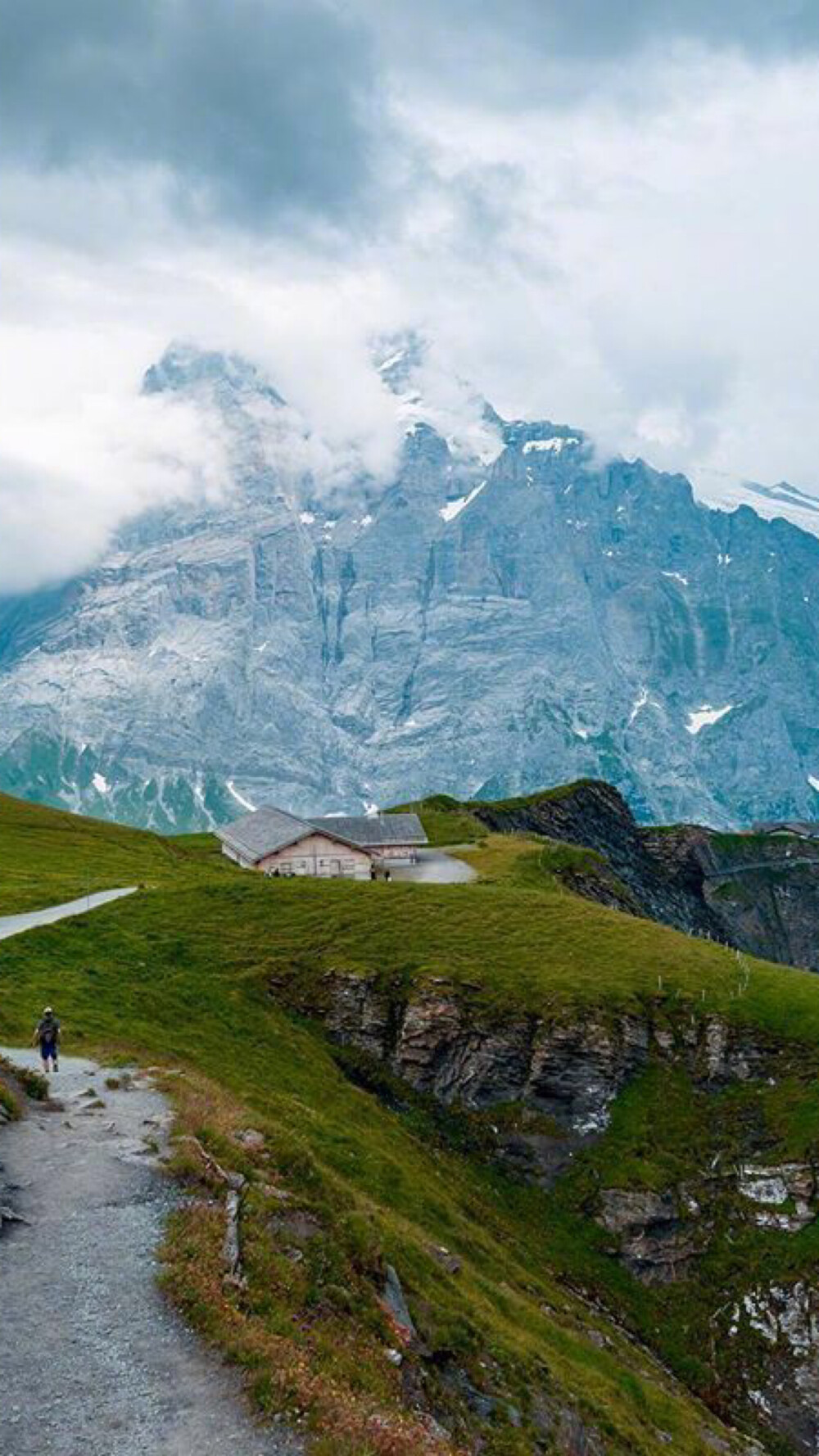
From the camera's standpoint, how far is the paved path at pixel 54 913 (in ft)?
211

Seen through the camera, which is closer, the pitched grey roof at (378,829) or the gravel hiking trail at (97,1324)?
the gravel hiking trail at (97,1324)

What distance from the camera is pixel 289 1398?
65.3 ft

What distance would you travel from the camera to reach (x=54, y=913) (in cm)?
7025

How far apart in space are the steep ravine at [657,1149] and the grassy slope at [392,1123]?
29cm

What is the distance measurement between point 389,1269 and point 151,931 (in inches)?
1618

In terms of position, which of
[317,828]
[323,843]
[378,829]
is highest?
[378,829]

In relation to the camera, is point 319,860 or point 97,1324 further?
point 319,860

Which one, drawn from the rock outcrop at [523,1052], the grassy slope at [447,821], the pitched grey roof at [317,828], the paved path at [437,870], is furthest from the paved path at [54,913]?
the grassy slope at [447,821]

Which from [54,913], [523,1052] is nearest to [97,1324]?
[523,1052]

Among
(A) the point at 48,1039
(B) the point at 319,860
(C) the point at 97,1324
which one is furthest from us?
(B) the point at 319,860

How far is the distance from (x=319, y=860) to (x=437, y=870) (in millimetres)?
13464

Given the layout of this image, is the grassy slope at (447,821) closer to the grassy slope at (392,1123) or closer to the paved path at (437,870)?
the paved path at (437,870)

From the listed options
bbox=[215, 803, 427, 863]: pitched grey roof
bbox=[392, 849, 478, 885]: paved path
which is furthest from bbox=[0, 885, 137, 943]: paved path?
bbox=[215, 803, 427, 863]: pitched grey roof

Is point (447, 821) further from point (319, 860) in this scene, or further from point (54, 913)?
point (54, 913)
